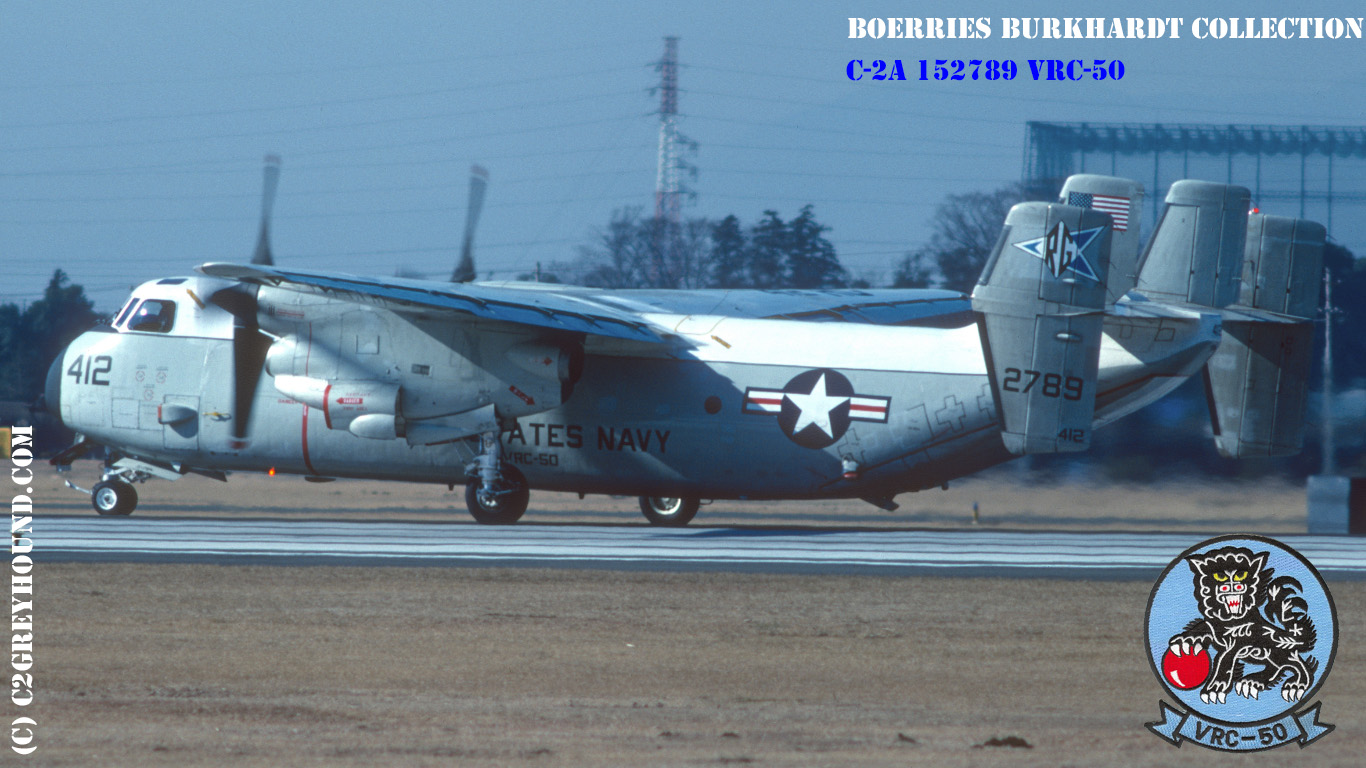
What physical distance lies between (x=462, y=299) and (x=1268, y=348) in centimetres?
1240

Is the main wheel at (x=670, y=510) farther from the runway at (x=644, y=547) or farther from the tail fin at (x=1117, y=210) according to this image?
the tail fin at (x=1117, y=210)

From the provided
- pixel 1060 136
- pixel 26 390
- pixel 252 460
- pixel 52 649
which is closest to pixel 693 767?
pixel 52 649

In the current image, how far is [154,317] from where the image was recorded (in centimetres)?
2691

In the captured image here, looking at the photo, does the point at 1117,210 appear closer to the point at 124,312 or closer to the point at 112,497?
the point at 124,312

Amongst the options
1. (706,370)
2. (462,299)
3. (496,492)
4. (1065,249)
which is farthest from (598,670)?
(496,492)

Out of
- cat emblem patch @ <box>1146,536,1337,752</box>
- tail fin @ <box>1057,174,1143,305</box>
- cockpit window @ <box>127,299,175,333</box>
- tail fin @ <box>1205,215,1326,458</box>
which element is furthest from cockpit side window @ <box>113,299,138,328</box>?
cat emblem patch @ <box>1146,536,1337,752</box>

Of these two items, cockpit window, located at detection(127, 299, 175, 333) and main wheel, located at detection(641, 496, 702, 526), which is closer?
cockpit window, located at detection(127, 299, 175, 333)

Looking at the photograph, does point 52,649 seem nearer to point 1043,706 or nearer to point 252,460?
point 1043,706

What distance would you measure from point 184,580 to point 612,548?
21.2 feet

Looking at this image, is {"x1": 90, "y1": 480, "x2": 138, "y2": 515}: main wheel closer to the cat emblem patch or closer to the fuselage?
the fuselage

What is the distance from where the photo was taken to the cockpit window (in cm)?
2680

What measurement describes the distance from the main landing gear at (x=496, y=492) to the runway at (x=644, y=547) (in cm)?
39

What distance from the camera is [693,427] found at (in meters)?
24.5

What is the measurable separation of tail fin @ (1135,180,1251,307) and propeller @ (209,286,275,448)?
48.9ft
